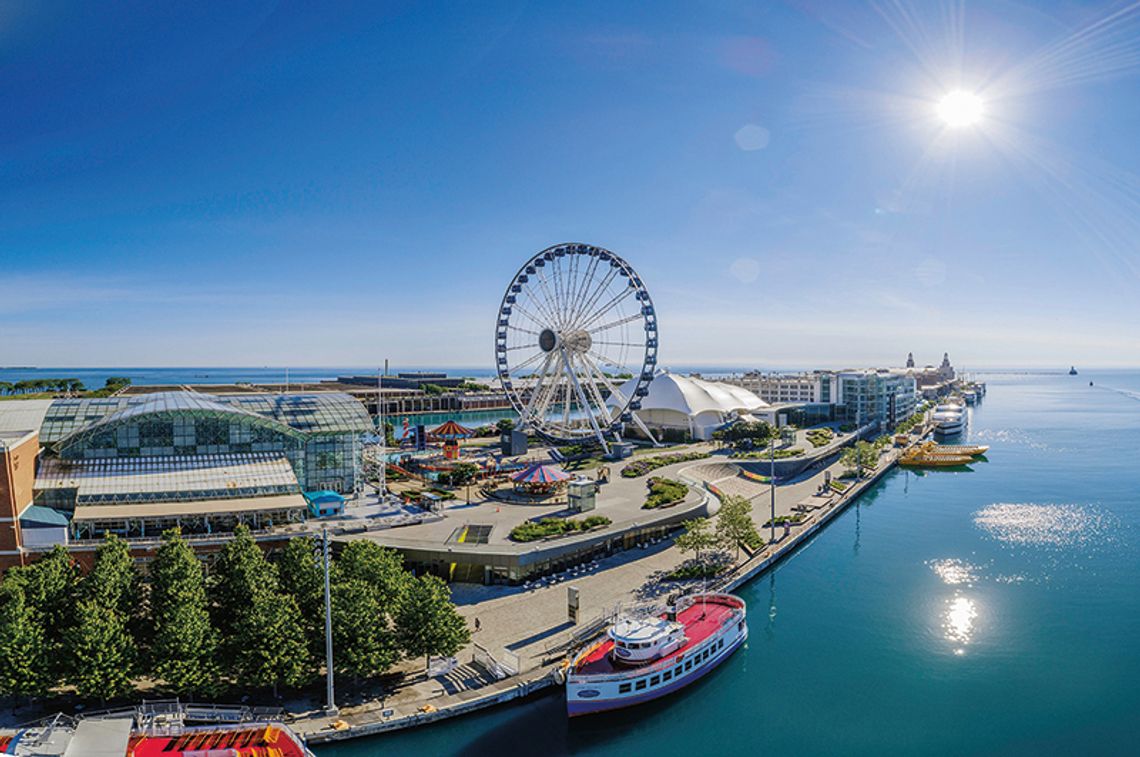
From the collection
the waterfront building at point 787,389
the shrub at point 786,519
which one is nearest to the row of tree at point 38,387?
the shrub at point 786,519

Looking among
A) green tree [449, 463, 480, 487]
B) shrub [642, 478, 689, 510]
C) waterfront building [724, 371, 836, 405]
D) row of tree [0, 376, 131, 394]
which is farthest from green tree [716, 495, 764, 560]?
row of tree [0, 376, 131, 394]

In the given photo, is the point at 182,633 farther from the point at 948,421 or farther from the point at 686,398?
the point at 948,421

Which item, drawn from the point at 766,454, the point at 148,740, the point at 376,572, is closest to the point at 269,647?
the point at 148,740

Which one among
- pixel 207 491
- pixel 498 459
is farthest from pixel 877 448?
pixel 207 491

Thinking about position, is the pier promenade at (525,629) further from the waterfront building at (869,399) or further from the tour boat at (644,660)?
the waterfront building at (869,399)

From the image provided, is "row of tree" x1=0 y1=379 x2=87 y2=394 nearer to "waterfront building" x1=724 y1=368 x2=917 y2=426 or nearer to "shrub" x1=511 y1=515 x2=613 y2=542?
"shrub" x1=511 y1=515 x2=613 y2=542

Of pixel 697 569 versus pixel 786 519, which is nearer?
pixel 697 569
